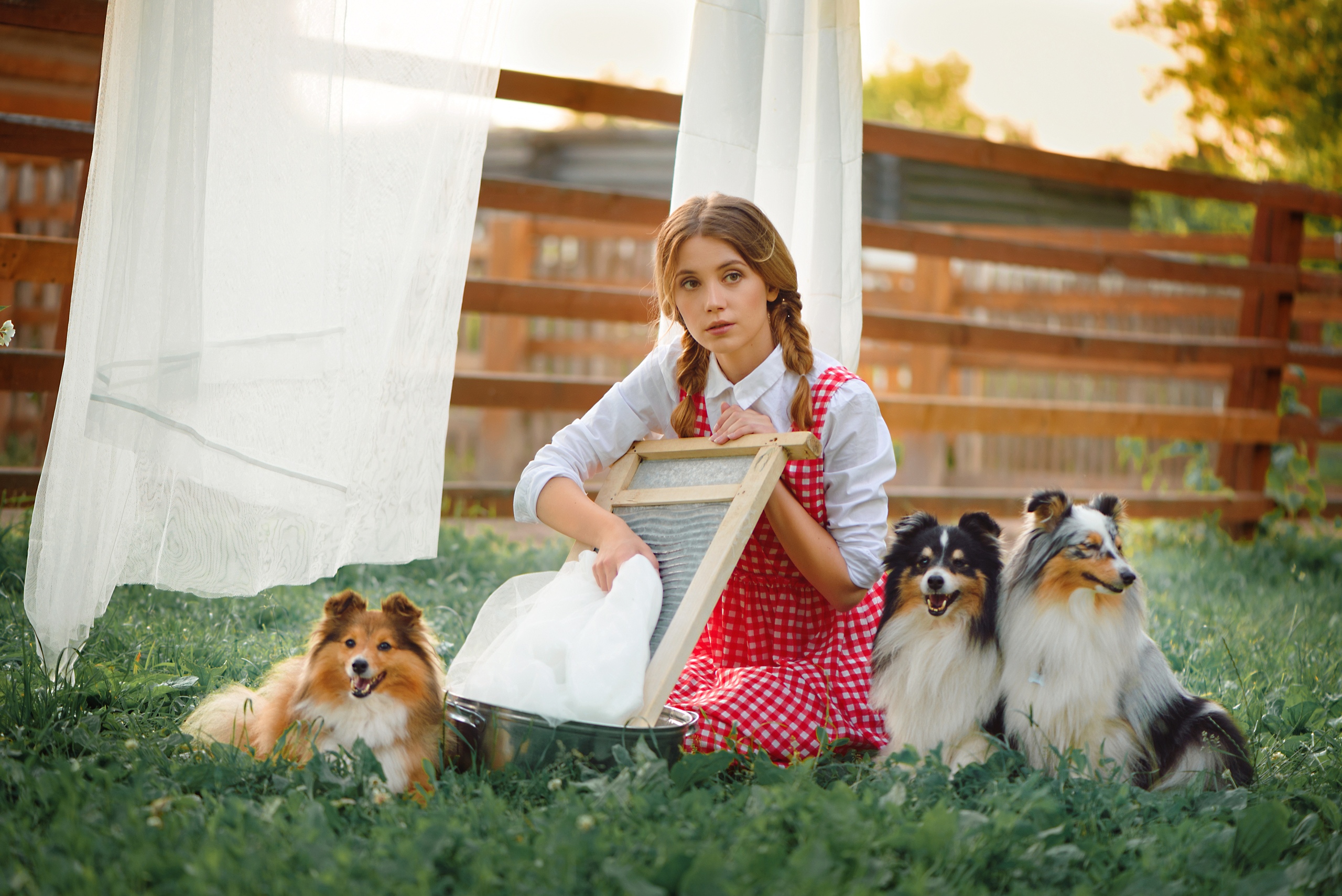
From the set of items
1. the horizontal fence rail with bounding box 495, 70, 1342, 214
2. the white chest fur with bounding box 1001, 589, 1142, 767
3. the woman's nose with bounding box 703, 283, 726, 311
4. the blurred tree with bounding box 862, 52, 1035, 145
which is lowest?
the white chest fur with bounding box 1001, 589, 1142, 767

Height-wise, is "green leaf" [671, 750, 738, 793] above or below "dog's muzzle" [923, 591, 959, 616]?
below

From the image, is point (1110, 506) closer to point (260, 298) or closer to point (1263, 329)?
point (260, 298)

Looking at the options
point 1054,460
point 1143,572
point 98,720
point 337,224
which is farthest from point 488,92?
point 1054,460

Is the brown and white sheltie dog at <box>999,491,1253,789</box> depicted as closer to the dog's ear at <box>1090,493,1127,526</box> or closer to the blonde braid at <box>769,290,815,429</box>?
the dog's ear at <box>1090,493,1127,526</box>

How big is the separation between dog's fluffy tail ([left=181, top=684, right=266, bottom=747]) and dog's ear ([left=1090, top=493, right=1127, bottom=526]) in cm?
175

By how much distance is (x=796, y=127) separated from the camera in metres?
3.07

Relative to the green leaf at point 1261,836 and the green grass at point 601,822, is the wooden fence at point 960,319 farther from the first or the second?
the green leaf at point 1261,836

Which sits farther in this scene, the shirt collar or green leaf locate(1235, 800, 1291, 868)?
the shirt collar

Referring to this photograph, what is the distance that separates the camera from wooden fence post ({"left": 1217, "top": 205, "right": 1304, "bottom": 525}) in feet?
19.3

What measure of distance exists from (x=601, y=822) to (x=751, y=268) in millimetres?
1306

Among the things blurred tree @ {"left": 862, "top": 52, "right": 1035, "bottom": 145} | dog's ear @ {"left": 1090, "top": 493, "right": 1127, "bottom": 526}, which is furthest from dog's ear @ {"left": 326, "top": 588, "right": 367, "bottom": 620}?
blurred tree @ {"left": 862, "top": 52, "right": 1035, "bottom": 145}

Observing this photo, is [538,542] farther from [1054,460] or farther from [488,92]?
[1054,460]

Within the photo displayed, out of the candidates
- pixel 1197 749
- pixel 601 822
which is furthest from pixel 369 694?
pixel 1197 749

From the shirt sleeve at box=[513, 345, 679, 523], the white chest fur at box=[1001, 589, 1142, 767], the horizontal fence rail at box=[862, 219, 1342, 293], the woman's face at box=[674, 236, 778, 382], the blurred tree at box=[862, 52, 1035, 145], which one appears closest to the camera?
the white chest fur at box=[1001, 589, 1142, 767]
